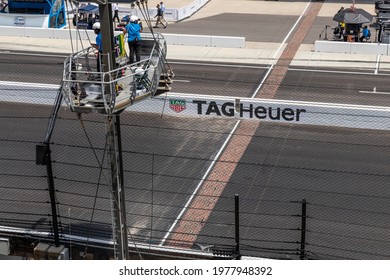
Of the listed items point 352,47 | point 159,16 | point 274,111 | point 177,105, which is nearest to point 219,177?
point 274,111

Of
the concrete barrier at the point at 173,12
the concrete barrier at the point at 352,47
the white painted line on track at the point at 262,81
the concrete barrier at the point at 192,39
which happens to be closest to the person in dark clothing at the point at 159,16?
the concrete barrier at the point at 173,12

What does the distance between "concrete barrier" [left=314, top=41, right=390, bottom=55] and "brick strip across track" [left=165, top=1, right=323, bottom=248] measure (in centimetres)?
146

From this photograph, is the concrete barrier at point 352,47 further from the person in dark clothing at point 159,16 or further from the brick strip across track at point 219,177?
the person in dark clothing at point 159,16

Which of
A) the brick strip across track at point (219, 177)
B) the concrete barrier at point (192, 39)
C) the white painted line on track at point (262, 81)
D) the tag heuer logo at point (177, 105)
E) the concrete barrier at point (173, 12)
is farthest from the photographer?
the concrete barrier at point (173, 12)

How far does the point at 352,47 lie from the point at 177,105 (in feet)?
46.7

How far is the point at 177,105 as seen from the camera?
83.5 ft

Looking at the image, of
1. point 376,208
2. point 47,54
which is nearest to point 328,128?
point 376,208

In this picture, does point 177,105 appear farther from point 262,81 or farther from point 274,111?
point 262,81

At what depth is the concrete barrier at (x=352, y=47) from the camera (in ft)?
117

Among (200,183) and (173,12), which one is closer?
(200,183)

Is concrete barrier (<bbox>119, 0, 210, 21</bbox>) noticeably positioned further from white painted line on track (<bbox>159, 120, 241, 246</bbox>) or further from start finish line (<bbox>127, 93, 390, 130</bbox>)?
white painted line on track (<bbox>159, 120, 241, 246</bbox>)

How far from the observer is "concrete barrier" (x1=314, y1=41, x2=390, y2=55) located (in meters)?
35.8

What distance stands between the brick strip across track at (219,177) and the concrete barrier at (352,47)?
4.79ft

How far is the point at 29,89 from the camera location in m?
27.2
